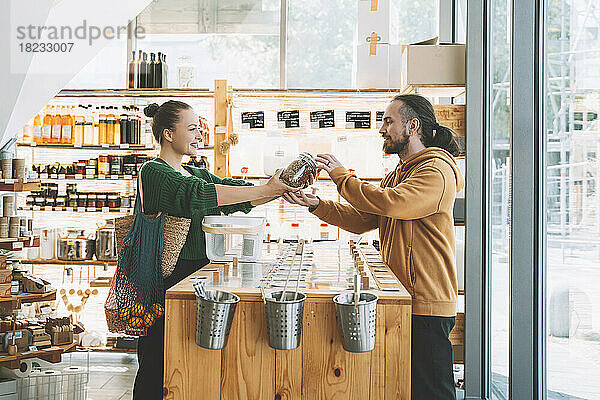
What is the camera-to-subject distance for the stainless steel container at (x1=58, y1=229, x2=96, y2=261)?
5.07 m

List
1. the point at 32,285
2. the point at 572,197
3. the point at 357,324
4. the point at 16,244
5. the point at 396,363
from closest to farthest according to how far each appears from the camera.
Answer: the point at 357,324, the point at 396,363, the point at 572,197, the point at 16,244, the point at 32,285

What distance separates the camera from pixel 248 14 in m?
5.52

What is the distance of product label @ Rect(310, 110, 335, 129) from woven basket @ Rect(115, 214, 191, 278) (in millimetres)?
2435

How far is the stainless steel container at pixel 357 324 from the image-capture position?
1.90 m

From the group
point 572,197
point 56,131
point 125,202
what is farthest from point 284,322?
point 56,131

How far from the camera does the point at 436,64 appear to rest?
376cm

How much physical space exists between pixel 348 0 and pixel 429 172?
3312mm

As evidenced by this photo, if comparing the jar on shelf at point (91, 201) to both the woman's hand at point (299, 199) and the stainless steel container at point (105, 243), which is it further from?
the woman's hand at point (299, 199)

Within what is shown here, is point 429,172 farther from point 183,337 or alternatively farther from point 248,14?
point 248,14

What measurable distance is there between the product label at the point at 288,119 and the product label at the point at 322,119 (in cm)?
13

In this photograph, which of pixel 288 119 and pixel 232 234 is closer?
pixel 232 234

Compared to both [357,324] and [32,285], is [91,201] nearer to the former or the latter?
[32,285]

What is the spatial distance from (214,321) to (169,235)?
0.92 meters

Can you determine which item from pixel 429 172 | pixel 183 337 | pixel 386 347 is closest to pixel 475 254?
pixel 429 172
